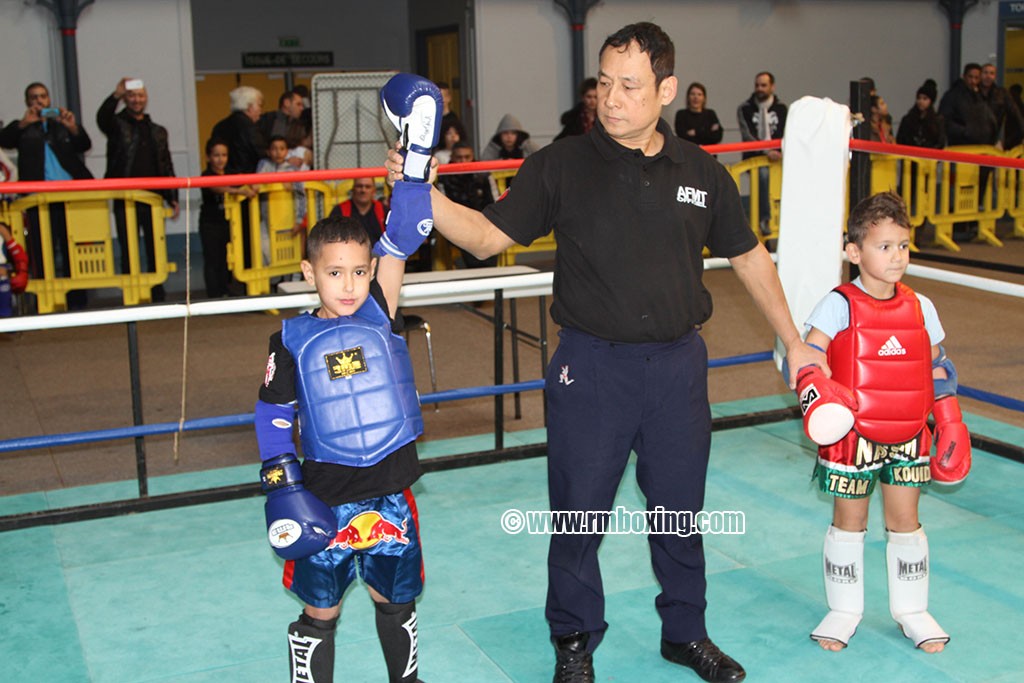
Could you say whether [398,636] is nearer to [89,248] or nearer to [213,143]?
[89,248]

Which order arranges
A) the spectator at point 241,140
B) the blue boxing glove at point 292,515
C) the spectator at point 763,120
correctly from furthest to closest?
the spectator at point 763,120, the spectator at point 241,140, the blue boxing glove at point 292,515

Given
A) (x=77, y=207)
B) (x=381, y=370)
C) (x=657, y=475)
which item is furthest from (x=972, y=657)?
(x=77, y=207)

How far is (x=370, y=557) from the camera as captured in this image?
2.65 meters

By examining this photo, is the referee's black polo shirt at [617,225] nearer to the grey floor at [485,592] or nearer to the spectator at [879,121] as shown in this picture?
the grey floor at [485,592]

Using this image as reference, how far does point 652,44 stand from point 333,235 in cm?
84

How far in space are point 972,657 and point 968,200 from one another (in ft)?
29.1

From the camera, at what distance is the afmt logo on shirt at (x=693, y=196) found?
9.26ft

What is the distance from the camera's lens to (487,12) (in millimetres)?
12805

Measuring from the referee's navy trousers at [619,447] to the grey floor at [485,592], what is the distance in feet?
0.78

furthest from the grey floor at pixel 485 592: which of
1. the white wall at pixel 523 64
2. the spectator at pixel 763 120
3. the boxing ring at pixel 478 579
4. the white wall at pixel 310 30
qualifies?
the white wall at pixel 310 30

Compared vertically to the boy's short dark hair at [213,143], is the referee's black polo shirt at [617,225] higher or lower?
lower

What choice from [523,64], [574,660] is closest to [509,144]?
[523,64]

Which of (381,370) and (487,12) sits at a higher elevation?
(487,12)

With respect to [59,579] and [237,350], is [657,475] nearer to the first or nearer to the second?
[59,579]
